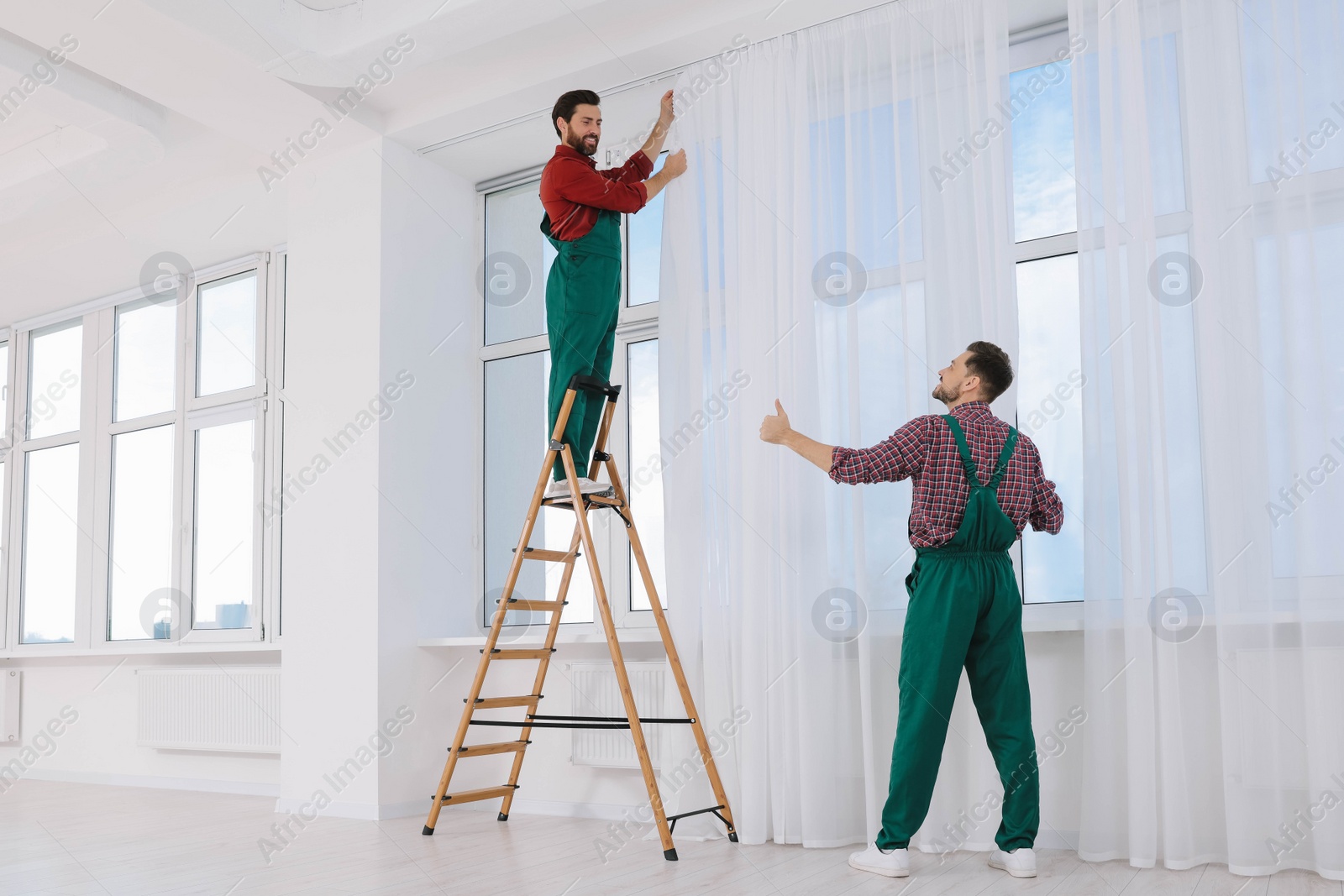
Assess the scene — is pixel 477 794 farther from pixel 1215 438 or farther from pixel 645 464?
pixel 1215 438

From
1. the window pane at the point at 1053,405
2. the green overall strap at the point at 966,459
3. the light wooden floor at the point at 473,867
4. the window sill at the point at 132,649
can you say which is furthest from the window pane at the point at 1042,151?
the window sill at the point at 132,649

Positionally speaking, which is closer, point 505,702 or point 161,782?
point 505,702

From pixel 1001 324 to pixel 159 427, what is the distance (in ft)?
16.7

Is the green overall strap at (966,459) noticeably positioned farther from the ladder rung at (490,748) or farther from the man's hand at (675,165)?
the ladder rung at (490,748)

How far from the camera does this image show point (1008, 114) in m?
3.59

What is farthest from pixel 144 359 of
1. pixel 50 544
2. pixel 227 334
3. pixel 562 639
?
pixel 562 639

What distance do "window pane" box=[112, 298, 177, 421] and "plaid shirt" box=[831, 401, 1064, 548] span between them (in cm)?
488

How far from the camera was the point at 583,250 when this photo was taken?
3.86 m

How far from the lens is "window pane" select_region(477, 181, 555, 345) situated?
5176mm

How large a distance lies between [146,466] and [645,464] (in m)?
3.53

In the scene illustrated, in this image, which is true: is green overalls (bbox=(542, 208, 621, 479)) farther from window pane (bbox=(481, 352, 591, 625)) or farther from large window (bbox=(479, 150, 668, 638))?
window pane (bbox=(481, 352, 591, 625))

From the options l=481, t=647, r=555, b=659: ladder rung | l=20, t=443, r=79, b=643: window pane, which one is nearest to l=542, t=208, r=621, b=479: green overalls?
l=481, t=647, r=555, b=659: ladder rung

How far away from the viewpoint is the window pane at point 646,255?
4867mm

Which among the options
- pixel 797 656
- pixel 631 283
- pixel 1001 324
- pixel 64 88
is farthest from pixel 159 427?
pixel 1001 324
